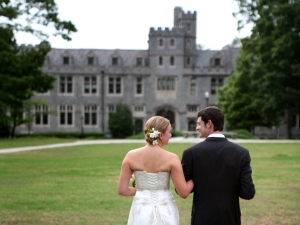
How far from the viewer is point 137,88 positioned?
56219 mm

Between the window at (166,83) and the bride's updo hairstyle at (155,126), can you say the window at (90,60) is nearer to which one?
the window at (166,83)

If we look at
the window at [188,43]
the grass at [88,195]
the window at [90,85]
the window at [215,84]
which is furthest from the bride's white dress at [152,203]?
the window at [188,43]

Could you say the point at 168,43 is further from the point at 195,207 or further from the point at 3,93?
the point at 195,207

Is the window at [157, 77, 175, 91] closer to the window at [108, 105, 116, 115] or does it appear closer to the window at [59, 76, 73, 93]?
the window at [108, 105, 116, 115]

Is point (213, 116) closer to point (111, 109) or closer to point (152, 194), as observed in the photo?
point (152, 194)

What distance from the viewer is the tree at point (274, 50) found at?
35.6m

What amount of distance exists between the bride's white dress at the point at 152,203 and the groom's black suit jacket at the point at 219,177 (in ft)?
1.06

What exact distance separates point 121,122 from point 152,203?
46.1m

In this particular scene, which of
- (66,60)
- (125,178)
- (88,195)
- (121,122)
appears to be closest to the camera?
(125,178)

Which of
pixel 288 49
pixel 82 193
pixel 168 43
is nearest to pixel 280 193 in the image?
pixel 82 193

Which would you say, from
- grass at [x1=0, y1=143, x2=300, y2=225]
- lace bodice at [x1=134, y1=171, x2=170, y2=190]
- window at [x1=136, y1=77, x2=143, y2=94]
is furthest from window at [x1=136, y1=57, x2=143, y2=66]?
lace bodice at [x1=134, y1=171, x2=170, y2=190]

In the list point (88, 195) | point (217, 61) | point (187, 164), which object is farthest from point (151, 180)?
point (217, 61)

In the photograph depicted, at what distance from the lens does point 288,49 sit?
35.5 m

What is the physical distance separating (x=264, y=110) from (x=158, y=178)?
3457 centimetres
